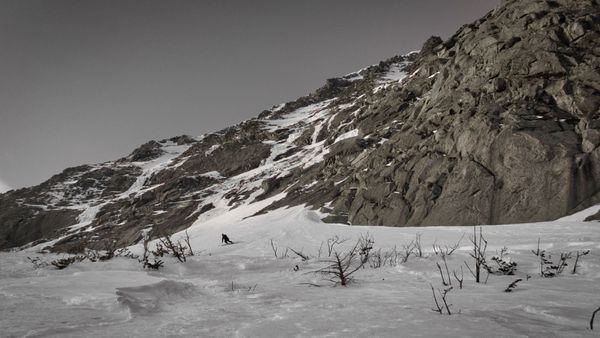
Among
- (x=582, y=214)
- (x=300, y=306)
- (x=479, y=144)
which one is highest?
(x=479, y=144)

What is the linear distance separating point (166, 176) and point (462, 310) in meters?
76.4

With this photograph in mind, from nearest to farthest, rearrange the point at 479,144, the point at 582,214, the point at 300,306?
1. the point at 300,306
2. the point at 582,214
3. the point at 479,144

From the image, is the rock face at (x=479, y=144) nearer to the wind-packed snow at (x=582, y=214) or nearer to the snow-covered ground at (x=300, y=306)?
the wind-packed snow at (x=582, y=214)

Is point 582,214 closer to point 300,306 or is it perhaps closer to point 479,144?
point 479,144

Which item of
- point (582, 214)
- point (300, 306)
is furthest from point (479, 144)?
point (300, 306)

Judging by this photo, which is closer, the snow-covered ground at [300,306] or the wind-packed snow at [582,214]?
the snow-covered ground at [300,306]

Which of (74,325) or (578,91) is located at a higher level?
(578,91)

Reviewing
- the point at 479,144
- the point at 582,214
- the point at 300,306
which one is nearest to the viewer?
the point at 300,306

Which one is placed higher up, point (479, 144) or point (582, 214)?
point (479, 144)

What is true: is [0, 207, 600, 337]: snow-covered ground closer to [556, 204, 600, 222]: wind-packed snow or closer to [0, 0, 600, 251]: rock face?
[0, 0, 600, 251]: rock face

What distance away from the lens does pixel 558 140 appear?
1625 centimetres

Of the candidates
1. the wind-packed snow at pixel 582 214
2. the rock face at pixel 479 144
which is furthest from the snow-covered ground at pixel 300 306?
the wind-packed snow at pixel 582 214

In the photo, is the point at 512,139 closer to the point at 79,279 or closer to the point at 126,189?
the point at 79,279

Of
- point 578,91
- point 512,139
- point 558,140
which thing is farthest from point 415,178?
point 578,91
